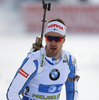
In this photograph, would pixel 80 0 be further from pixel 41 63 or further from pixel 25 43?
pixel 41 63

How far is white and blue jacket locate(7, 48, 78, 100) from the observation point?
10.1ft

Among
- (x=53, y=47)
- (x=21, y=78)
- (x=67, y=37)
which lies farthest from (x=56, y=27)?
(x=67, y=37)

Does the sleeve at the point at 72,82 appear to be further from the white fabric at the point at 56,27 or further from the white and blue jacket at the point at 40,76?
the white fabric at the point at 56,27

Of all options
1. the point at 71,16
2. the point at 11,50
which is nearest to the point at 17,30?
the point at 71,16

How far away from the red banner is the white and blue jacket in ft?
50.9

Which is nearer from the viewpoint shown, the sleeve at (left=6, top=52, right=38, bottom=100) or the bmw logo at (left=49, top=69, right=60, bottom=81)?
the sleeve at (left=6, top=52, right=38, bottom=100)

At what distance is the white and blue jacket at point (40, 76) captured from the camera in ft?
10.1

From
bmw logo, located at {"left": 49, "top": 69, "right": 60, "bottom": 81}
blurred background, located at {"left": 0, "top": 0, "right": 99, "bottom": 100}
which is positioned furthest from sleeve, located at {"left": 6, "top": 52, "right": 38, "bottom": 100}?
blurred background, located at {"left": 0, "top": 0, "right": 99, "bottom": 100}

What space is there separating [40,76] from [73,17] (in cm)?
1601

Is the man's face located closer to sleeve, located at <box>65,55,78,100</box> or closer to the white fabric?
the white fabric

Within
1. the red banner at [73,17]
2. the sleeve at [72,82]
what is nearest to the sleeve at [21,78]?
the sleeve at [72,82]

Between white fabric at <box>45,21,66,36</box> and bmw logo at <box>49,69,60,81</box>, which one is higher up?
white fabric at <box>45,21,66,36</box>

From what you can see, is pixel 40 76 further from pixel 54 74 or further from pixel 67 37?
pixel 67 37

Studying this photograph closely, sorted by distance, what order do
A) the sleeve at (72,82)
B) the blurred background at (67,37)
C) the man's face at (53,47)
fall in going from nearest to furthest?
1. the man's face at (53,47)
2. the sleeve at (72,82)
3. the blurred background at (67,37)
